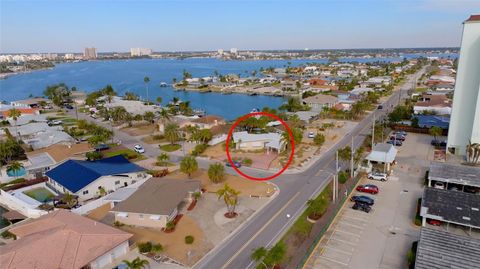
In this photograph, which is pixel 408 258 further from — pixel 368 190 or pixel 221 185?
pixel 221 185

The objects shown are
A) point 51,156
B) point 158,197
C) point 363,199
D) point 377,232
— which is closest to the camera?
point 377,232

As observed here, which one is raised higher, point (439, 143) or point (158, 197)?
point (439, 143)

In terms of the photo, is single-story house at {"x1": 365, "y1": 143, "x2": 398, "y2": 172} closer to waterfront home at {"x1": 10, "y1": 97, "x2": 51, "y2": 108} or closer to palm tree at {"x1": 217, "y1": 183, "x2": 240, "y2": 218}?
palm tree at {"x1": 217, "y1": 183, "x2": 240, "y2": 218}

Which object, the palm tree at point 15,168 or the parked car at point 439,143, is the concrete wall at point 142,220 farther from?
the parked car at point 439,143

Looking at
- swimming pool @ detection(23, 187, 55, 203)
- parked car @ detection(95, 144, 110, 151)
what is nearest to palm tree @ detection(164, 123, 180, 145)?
parked car @ detection(95, 144, 110, 151)

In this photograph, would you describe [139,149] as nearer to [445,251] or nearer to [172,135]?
[172,135]

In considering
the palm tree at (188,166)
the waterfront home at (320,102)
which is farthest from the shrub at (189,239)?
the waterfront home at (320,102)

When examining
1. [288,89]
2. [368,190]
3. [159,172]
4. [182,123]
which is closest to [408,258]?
[368,190]

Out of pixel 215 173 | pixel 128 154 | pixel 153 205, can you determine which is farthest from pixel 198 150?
pixel 153 205
